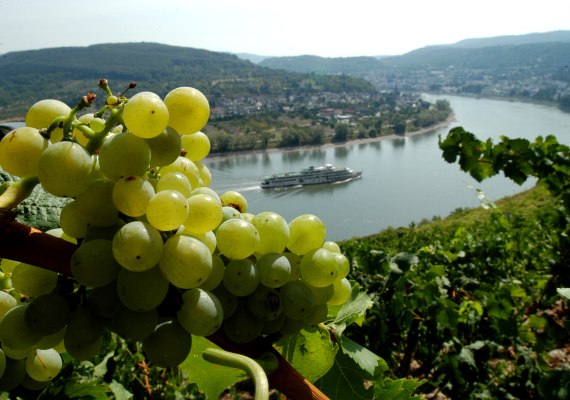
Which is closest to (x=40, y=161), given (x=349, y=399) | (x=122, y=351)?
(x=349, y=399)

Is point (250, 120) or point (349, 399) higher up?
point (349, 399)

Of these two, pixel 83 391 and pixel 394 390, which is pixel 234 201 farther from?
pixel 83 391

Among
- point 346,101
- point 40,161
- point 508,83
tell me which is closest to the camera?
point 40,161

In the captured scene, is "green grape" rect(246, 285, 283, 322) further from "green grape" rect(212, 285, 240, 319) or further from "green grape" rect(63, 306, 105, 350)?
"green grape" rect(63, 306, 105, 350)

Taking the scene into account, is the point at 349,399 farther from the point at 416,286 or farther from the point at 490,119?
the point at 490,119

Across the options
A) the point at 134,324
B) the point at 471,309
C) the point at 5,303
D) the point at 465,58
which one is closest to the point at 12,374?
the point at 5,303

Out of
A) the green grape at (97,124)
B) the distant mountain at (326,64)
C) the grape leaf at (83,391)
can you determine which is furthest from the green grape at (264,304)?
the distant mountain at (326,64)

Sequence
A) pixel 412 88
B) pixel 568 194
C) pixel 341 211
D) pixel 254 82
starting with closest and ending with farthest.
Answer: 1. pixel 568 194
2. pixel 341 211
3. pixel 254 82
4. pixel 412 88

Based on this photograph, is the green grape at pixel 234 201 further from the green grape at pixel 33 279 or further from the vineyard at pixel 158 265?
the green grape at pixel 33 279
